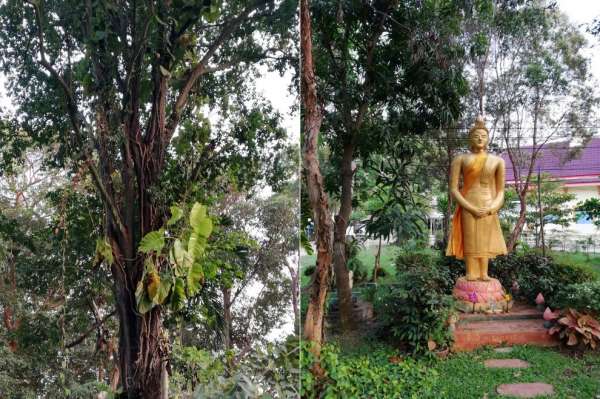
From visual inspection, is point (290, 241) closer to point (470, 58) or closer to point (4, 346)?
point (4, 346)

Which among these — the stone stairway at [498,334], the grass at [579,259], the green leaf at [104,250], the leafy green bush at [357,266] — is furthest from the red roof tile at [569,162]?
the green leaf at [104,250]

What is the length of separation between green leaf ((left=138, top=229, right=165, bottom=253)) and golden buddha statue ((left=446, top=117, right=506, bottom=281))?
2.20 metres

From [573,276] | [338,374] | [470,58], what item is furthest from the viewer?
[470,58]

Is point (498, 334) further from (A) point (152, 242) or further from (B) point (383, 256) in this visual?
(A) point (152, 242)

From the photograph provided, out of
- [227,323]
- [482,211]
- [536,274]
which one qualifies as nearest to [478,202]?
[482,211]

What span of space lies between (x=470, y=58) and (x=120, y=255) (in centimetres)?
300

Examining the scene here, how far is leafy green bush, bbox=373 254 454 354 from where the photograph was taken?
7.86 ft

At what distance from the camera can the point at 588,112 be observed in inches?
123

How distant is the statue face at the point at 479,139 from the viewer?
2.69 meters

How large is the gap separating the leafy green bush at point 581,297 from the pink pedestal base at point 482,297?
1.00 ft

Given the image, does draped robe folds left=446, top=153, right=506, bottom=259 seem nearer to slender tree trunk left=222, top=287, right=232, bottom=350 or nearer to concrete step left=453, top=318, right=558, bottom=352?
concrete step left=453, top=318, right=558, bottom=352

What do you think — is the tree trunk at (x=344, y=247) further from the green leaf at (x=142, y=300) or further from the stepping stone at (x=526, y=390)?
the green leaf at (x=142, y=300)

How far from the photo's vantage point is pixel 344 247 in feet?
9.12

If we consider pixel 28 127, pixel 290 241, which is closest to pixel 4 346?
pixel 28 127
